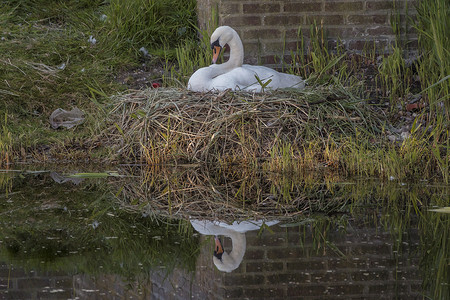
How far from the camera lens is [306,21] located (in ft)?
29.1

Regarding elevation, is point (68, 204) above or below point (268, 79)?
below

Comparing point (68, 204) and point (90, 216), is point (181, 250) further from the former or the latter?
point (68, 204)

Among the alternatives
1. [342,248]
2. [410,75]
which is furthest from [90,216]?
[410,75]

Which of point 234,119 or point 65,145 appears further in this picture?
point 65,145

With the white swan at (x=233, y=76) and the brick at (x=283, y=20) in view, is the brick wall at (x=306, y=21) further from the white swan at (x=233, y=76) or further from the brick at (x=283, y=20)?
the white swan at (x=233, y=76)

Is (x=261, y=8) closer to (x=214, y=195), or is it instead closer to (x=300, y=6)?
(x=300, y=6)

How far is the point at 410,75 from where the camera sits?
28.3 ft

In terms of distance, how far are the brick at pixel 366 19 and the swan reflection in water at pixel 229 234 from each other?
4.75 m

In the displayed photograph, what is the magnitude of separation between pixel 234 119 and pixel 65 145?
1.78m

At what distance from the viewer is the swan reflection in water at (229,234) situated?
3.82 metres

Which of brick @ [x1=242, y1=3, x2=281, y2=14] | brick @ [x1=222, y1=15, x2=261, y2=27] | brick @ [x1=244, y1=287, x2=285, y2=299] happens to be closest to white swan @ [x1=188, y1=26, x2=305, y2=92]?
brick @ [x1=222, y1=15, x2=261, y2=27]

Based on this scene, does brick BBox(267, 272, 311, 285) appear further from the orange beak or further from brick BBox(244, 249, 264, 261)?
the orange beak

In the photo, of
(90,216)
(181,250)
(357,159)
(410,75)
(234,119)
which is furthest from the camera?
(410,75)

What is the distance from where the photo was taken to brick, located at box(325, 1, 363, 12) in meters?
8.85
